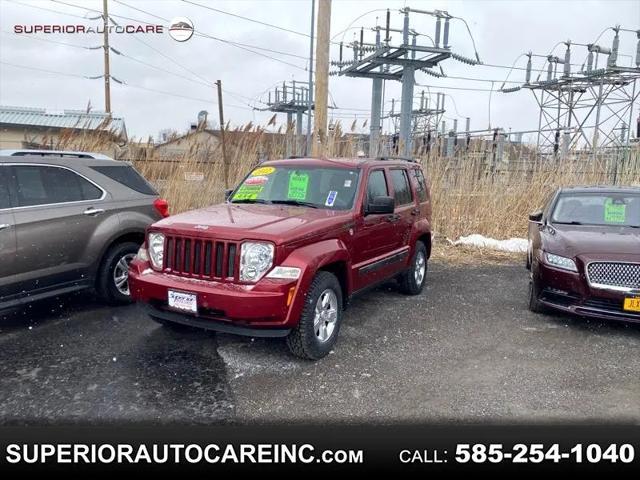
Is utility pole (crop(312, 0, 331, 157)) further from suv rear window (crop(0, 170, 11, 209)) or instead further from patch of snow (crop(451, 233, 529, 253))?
suv rear window (crop(0, 170, 11, 209))

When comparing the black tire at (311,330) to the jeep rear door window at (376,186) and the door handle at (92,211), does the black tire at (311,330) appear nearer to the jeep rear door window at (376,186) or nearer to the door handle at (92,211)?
the jeep rear door window at (376,186)

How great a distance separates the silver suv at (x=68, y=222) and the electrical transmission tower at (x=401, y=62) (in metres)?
6.87

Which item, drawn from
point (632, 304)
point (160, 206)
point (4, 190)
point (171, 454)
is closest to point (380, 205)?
point (632, 304)

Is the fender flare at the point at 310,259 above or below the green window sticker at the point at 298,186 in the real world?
below

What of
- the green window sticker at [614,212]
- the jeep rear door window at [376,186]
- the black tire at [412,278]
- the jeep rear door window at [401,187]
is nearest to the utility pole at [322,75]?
the jeep rear door window at [401,187]

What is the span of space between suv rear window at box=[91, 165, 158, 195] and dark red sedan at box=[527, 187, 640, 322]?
476cm

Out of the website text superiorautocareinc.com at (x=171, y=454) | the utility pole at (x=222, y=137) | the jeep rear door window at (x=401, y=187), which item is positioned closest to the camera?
the website text superiorautocareinc.com at (x=171, y=454)

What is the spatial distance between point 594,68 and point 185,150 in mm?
15259

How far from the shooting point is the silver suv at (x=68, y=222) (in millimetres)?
4742

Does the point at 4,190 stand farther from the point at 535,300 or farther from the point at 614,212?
the point at 614,212

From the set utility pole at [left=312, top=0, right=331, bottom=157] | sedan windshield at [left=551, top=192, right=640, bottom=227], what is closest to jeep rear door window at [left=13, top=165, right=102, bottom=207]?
utility pole at [left=312, top=0, right=331, bottom=157]

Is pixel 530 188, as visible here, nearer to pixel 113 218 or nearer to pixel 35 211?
pixel 113 218

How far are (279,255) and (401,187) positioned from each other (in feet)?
9.09

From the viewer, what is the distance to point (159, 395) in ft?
12.2
